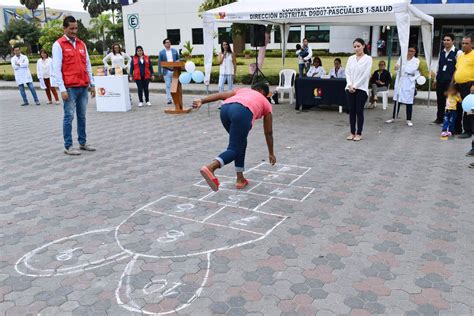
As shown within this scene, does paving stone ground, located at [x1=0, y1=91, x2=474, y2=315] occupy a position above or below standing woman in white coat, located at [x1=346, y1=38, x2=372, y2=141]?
below

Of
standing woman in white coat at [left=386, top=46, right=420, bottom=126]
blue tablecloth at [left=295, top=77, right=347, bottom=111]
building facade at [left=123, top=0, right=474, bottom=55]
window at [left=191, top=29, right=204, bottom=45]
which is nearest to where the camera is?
standing woman in white coat at [left=386, top=46, right=420, bottom=126]

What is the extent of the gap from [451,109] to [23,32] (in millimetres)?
51747

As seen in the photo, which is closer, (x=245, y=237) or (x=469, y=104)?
(x=245, y=237)

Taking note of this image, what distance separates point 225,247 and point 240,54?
37.8m

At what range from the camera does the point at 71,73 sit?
6363mm

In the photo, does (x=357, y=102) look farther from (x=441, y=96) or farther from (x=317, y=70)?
(x=317, y=70)

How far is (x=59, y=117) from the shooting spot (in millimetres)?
10570

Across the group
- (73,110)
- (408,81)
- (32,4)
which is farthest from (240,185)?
(32,4)

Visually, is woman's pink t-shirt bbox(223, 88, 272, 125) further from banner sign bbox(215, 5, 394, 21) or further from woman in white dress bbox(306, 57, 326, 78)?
woman in white dress bbox(306, 57, 326, 78)

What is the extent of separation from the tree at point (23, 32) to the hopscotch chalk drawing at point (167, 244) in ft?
169

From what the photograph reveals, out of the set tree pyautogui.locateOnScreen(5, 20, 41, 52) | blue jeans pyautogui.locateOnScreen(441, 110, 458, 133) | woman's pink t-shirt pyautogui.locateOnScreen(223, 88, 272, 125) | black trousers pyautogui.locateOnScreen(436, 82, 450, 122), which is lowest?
blue jeans pyautogui.locateOnScreen(441, 110, 458, 133)

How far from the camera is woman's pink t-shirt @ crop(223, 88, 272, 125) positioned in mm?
4527

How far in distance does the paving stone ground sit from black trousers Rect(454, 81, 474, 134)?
522 millimetres

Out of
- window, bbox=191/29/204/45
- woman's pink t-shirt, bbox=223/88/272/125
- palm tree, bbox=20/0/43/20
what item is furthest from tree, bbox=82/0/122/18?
woman's pink t-shirt, bbox=223/88/272/125
